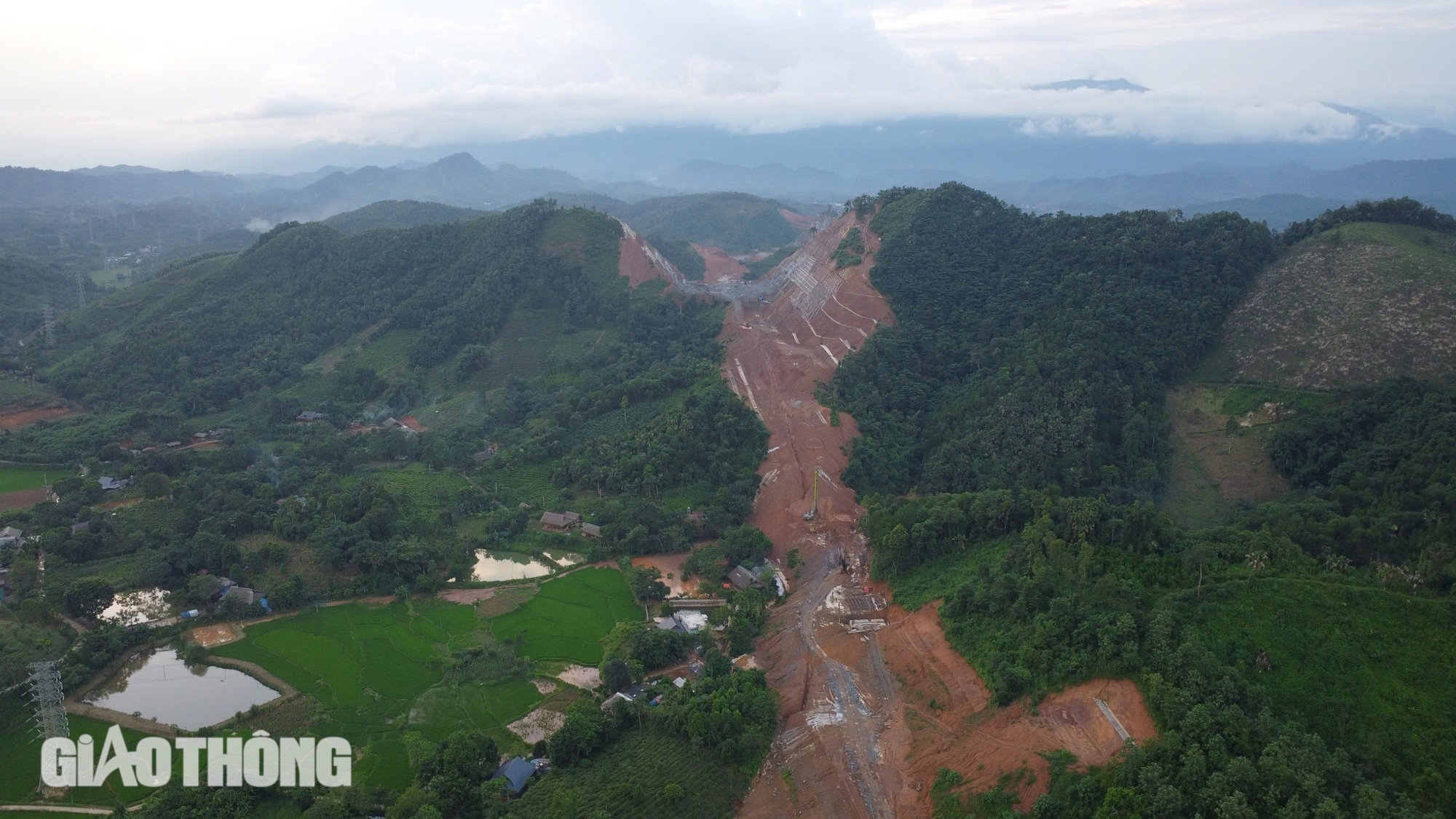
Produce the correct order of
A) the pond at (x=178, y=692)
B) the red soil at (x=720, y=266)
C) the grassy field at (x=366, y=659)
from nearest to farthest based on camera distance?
the grassy field at (x=366, y=659) < the pond at (x=178, y=692) < the red soil at (x=720, y=266)

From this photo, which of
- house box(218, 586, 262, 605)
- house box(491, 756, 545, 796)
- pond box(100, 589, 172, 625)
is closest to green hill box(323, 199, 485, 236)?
pond box(100, 589, 172, 625)

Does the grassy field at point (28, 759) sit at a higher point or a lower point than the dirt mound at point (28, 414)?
lower

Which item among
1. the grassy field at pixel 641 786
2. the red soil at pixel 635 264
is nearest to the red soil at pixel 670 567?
A: the grassy field at pixel 641 786

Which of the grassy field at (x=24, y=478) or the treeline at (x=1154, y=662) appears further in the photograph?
the grassy field at (x=24, y=478)

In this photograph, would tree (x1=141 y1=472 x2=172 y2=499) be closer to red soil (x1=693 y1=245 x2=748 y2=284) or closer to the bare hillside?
the bare hillside

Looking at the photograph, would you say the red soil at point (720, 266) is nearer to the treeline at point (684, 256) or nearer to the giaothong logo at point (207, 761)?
the treeline at point (684, 256)

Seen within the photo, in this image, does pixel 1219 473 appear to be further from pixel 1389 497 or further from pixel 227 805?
pixel 227 805
